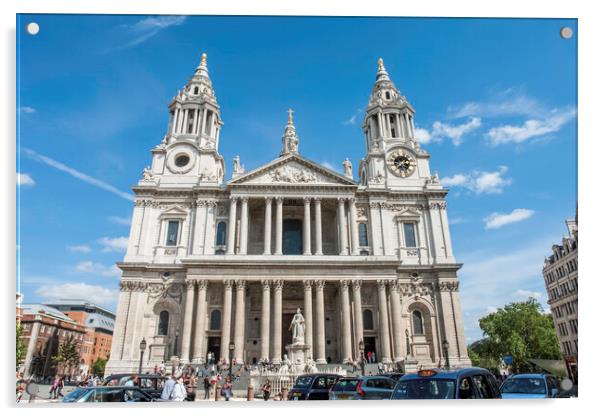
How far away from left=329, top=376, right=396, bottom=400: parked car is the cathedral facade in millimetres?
15281

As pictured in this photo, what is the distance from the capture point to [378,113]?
41.9 meters

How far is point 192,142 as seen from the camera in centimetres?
3897

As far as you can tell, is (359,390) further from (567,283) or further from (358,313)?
(358,313)

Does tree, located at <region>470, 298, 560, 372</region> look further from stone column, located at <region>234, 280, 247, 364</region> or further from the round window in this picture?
the round window

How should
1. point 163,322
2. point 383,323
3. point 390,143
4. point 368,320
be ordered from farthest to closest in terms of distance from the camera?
point 390,143 → point 163,322 → point 368,320 → point 383,323

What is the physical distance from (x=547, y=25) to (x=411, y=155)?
2673 centimetres

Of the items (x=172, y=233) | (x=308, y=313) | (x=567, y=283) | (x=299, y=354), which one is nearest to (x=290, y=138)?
(x=172, y=233)

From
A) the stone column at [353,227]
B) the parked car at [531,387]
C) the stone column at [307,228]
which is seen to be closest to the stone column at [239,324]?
the stone column at [307,228]

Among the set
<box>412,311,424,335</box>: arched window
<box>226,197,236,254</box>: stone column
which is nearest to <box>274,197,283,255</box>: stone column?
<box>226,197,236,254</box>: stone column

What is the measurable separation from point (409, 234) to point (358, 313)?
9498 millimetres

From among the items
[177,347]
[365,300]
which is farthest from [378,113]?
[177,347]

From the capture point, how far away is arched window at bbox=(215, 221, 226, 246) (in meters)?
33.8

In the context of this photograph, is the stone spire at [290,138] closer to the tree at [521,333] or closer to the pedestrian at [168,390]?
the tree at [521,333]

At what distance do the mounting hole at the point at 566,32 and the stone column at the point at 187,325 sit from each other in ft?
85.8
